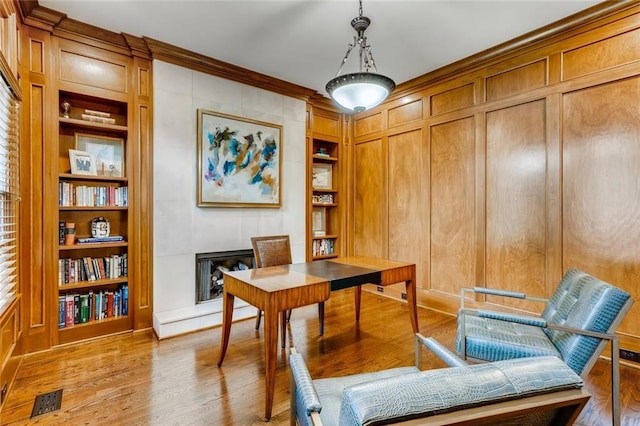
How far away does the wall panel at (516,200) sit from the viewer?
2.97 metres

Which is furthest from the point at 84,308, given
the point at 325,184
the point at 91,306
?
the point at 325,184

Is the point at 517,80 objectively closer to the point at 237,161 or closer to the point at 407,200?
the point at 407,200

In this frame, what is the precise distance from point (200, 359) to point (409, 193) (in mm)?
2965

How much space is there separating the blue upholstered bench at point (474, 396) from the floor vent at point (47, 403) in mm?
2011

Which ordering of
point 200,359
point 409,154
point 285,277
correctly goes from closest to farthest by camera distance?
point 285,277, point 200,359, point 409,154

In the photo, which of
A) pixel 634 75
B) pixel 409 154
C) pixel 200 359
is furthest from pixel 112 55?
pixel 634 75

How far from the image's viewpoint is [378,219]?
452cm

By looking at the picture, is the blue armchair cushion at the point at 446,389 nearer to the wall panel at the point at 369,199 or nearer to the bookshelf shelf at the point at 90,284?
the bookshelf shelf at the point at 90,284

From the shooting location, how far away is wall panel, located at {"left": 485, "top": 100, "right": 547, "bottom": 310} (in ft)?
9.76

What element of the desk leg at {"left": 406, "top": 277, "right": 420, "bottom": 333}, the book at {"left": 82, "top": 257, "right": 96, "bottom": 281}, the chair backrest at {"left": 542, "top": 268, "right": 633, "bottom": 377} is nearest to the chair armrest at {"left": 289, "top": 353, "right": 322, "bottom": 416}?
the chair backrest at {"left": 542, "top": 268, "right": 633, "bottom": 377}

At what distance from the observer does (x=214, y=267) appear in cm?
362

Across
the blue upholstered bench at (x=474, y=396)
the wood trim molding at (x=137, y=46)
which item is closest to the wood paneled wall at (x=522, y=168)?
the wood trim molding at (x=137, y=46)

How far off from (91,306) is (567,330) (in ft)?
12.0

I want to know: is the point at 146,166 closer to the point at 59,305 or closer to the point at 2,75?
the point at 2,75
